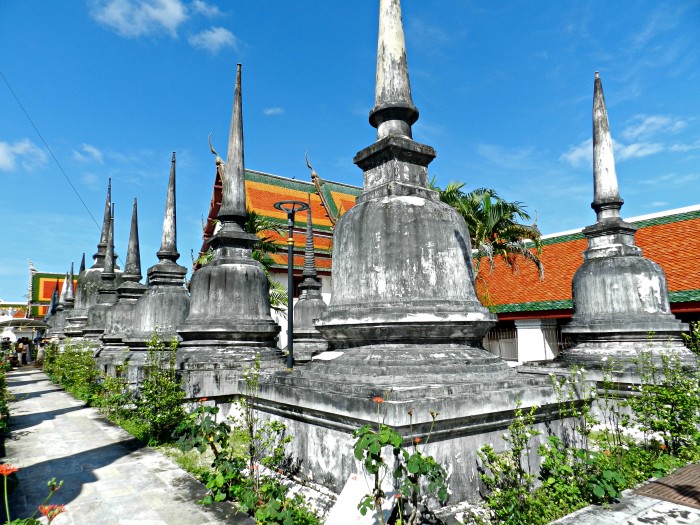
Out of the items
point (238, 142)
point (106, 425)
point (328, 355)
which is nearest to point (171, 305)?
point (106, 425)

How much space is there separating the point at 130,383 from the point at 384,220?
21.8 ft

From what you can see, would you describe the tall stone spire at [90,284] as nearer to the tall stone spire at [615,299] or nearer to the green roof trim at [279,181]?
the green roof trim at [279,181]

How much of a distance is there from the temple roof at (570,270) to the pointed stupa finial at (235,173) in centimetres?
870

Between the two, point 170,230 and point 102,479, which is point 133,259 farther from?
point 102,479

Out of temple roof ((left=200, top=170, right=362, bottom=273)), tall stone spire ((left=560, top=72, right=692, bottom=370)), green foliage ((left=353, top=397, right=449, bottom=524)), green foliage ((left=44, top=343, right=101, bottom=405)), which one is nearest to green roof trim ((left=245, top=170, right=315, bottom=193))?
temple roof ((left=200, top=170, right=362, bottom=273))

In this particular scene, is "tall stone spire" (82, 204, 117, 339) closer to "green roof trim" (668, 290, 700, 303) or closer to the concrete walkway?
the concrete walkway

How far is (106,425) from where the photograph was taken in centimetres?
822

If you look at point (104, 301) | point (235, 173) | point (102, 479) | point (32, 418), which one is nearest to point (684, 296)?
point (235, 173)

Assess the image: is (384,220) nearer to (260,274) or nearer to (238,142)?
(260,274)

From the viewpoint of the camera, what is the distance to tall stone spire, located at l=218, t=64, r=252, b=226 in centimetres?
860

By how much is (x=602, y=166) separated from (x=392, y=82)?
17.0 feet

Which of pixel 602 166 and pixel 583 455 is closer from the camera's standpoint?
pixel 583 455

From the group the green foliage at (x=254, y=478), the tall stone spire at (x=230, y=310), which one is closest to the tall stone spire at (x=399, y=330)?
the green foliage at (x=254, y=478)

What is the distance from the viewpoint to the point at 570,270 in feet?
53.1
